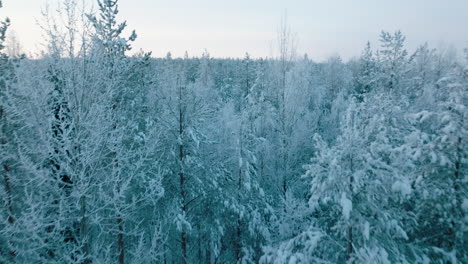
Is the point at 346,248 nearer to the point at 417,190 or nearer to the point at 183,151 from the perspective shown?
the point at 417,190

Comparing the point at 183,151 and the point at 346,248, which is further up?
the point at 183,151

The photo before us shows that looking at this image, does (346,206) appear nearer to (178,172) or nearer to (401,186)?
(401,186)

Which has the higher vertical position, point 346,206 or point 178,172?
point 346,206

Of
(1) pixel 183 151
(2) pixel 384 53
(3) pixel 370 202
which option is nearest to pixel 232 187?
(1) pixel 183 151

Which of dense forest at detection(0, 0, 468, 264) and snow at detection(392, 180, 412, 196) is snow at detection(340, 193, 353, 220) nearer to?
dense forest at detection(0, 0, 468, 264)

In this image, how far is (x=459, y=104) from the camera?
756 centimetres

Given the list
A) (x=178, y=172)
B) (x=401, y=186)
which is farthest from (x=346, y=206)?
(x=178, y=172)

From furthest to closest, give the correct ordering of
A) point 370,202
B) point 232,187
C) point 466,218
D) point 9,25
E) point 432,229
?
point 232,187 → point 9,25 → point 432,229 → point 466,218 → point 370,202

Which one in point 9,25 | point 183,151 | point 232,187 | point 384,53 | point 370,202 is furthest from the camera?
point 384,53

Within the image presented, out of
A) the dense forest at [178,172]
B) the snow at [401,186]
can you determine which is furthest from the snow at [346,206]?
the snow at [401,186]

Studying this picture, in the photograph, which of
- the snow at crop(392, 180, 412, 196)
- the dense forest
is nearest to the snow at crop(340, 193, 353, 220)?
the dense forest

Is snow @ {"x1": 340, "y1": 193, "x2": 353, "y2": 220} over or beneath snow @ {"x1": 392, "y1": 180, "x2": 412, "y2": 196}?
beneath

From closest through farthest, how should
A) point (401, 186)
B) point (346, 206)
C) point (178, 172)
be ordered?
point (346, 206), point (401, 186), point (178, 172)

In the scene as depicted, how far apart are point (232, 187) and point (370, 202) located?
693 cm
